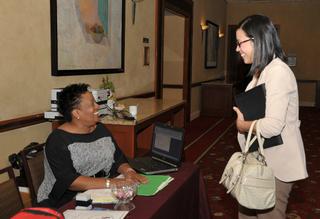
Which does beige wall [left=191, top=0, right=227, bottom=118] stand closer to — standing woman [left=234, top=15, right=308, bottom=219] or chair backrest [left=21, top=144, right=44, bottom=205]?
chair backrest [left=21, top=144, right=44, bottom=205]

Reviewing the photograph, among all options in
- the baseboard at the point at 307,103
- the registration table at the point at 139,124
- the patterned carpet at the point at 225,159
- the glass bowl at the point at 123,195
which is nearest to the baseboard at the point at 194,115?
the patterned carpet at the point at 225,159

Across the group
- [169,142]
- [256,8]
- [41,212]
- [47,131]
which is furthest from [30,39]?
[256,8]

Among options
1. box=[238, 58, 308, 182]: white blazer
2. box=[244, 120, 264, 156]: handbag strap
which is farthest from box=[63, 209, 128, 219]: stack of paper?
box=[238, 58, 308, 182]: white blazer

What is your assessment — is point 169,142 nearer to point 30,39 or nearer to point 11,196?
point 11,196

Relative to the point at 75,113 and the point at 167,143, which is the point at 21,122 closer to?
the point at 75,113

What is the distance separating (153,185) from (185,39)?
6897 mm

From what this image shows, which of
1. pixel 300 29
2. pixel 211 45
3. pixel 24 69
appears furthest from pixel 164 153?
pixel 300 29

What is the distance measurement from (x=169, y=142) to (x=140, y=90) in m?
3.45

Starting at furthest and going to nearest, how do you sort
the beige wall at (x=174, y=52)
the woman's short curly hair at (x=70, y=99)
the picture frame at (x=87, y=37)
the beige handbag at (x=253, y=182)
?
the beige wall at (x=174, y=52) → the picture frame at (x=87, y=37) → the woman's short curly hair at (x=70, y=99) → the beige handbag at (x=253, y=182)

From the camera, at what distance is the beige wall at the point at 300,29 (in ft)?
40.0

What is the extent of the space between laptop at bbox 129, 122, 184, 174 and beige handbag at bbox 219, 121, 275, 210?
1.62ft

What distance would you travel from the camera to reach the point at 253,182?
2037mm

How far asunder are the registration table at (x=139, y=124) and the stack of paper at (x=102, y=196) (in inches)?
63.4

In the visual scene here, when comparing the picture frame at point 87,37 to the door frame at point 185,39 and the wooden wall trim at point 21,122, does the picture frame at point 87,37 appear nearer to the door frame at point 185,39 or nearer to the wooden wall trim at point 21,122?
the wooden wall trim at point 21,122
